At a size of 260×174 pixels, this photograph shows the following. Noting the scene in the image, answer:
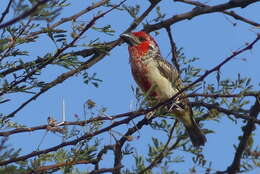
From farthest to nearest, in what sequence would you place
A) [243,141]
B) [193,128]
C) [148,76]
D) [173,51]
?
[148,76] → [193,128] → [173,51] → [243,141]

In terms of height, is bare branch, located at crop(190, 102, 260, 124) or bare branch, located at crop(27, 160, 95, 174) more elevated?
bare branch, located at crop(190, 102, 260, 124)

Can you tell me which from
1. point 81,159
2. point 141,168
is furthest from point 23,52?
point 141,168

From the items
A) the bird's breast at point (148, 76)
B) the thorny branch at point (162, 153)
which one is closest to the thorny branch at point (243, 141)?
the thorny branch at point (162, 153)

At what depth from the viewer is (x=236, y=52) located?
2.20 metres

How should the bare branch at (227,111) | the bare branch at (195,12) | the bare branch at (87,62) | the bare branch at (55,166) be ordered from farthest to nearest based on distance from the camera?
the bare branch at (195,12) → the bare branch at (227,111) → the bare branch at (87,62) → the bare branch at (55,166)

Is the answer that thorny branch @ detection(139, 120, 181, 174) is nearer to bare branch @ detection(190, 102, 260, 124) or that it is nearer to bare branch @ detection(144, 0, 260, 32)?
bare branch @ detection(190, 102, 260, 124)

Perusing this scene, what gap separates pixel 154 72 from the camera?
187 inches

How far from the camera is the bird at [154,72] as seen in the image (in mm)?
4410

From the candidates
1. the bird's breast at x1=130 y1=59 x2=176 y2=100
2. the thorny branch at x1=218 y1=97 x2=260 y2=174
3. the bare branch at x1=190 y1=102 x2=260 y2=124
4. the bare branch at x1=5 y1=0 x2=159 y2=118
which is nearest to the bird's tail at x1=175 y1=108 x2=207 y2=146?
the bird's breast at x1=130 y1=59 x2=176 y2=100

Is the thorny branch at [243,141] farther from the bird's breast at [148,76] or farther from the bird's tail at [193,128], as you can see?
the bird's breast at [148,76]

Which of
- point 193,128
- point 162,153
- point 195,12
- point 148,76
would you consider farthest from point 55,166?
point 148,76

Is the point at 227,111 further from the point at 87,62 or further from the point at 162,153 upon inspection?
the point at 87,62

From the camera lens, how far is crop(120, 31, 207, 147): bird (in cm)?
441

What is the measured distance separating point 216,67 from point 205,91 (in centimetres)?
49
